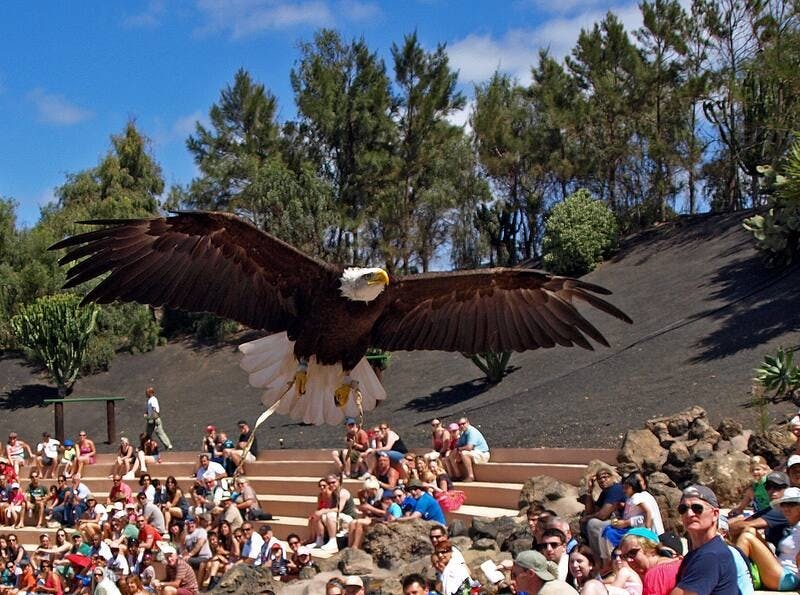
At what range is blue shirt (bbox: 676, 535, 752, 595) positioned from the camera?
146 inches

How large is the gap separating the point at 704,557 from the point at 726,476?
5.75 metres

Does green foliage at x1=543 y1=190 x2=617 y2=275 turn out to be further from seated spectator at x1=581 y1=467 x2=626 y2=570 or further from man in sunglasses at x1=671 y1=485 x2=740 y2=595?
man in sunglasses at x1=671 y1=485 x2=740 y2=595

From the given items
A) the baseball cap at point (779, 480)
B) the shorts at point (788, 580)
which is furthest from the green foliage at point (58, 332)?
the shorts at point (788, 580)

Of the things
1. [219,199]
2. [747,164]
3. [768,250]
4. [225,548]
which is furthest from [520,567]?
[219,199]

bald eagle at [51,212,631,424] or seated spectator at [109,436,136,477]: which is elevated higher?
bald eagle at [51,212,631,424]

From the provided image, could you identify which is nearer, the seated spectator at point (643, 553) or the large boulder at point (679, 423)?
the seated spectator at point (643, 553)

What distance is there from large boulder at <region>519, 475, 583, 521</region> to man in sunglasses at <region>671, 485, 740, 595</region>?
5381 mm

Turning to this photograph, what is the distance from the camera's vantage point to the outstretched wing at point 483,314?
298 inches

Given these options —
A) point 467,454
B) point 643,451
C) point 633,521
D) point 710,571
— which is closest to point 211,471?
point 467,454

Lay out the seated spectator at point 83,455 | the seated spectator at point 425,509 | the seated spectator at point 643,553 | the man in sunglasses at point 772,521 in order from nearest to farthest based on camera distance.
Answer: the seated spectator at point 643,553, the man in sunglasses at point 772,521, the seated spectator at point 425,509, the seated spectator at point 83,455

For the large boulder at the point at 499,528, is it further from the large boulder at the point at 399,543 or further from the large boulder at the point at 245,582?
the large boulder at the point at 245,582

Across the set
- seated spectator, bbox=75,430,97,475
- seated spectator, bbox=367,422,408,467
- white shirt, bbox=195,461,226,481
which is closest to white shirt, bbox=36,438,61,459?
seated spectator, bbox=75,430,97,475

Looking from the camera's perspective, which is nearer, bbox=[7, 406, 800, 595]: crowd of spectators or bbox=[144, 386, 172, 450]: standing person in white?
bbox=[7, 406, 800, 595]: crowd of spectators

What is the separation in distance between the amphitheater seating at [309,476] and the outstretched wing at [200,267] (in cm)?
441
